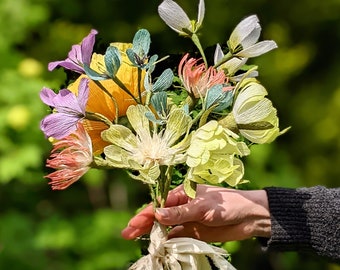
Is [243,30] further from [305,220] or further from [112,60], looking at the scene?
[305,220]

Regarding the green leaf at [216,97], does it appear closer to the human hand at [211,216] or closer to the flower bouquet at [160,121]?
the flower bouquet at [160,121]

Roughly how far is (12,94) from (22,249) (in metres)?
0.44

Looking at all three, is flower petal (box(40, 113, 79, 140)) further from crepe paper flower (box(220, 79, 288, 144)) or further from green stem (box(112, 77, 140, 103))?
crepe paper flower (box(220, 79, 288, 144))

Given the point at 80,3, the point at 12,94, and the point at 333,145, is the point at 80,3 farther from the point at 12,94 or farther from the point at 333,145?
the point at 333,145

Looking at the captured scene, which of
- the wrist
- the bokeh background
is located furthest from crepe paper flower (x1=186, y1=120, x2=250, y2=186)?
the bokeh background

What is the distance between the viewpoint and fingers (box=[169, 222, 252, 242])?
3.49 feet

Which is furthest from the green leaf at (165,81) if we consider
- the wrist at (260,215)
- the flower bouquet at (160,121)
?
the wrist at (260,215)

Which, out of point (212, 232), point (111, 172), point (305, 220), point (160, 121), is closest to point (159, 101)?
point (160, 121)

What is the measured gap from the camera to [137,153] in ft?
3.06

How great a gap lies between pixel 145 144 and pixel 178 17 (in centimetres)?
17

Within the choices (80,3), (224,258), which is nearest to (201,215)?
(224,258)

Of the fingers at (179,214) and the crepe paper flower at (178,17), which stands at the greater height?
the crepe paper flower at (178,17)

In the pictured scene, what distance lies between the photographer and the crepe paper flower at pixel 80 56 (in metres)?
0.95

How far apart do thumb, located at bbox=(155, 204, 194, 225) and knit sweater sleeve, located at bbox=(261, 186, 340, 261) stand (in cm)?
18
